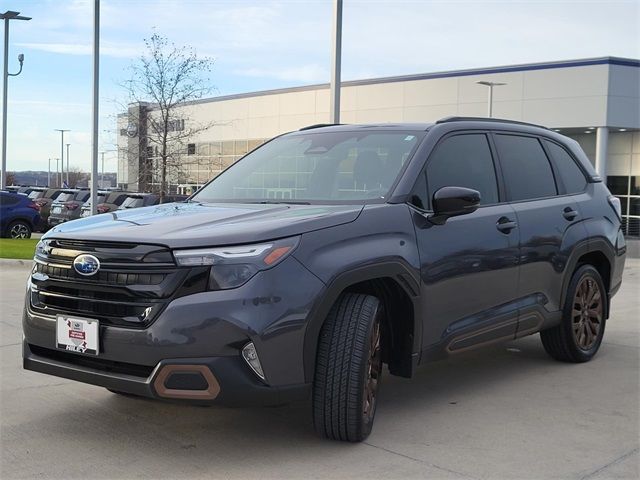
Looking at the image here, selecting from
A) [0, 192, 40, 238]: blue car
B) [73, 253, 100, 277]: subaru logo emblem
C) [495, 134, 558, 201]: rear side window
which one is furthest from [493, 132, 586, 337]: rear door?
[0, 192, 40, 238]: blue car

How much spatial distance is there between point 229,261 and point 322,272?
0.48 meters

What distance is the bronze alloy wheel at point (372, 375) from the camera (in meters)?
4.07

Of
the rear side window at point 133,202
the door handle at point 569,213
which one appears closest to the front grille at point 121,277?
the door handle at point 569,213

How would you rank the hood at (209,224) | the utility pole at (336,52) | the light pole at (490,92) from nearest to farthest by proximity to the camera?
1. the hood at (209,224)
2. the utility pole at (336,52)
3. the light pole at (490,92)

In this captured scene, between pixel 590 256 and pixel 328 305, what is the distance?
3.27 metres

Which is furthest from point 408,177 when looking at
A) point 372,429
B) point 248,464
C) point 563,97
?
point 563,97

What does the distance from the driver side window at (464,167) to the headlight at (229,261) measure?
1410 mm

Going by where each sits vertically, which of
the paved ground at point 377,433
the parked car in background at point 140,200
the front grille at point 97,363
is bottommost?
the paved ground at point 377,433

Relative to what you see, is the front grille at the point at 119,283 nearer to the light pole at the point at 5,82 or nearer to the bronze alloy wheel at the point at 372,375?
the bronze alloy wheel at the point at 372,375

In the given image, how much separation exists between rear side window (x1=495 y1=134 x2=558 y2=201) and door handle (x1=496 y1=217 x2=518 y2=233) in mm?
260

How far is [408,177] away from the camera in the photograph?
15.1 feet

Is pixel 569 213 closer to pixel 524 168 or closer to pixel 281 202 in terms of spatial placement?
pixel 524 168

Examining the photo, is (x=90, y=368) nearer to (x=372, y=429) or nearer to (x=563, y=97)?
(x=372, y=429)

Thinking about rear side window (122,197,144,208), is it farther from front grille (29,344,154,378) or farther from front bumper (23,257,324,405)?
front bumper (23,257,324,405)
